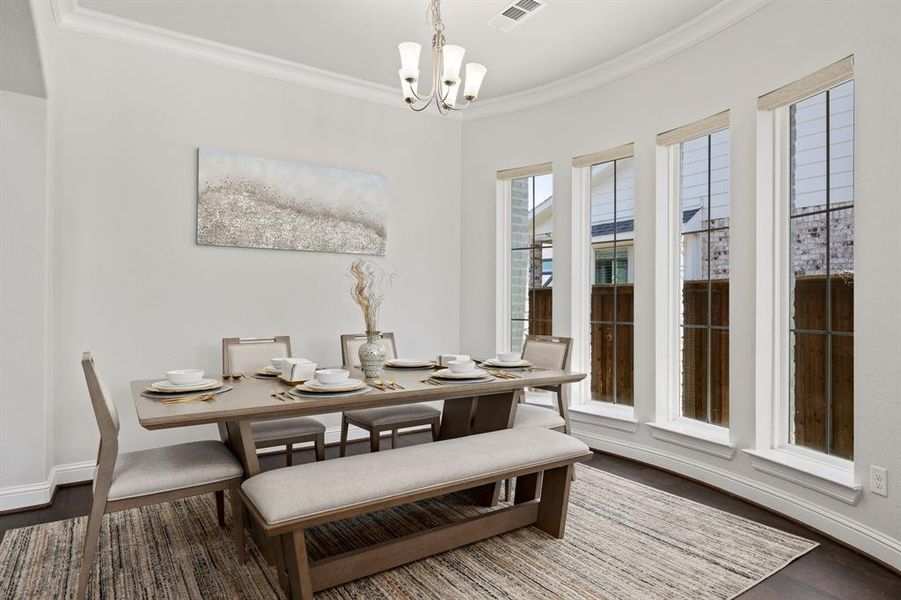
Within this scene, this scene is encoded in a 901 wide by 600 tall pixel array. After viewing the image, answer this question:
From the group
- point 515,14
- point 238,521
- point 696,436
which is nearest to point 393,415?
point 238,521

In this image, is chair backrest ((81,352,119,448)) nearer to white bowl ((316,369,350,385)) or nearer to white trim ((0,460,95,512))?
white bowl ((316,369,350,385))

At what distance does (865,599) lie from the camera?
212 cm

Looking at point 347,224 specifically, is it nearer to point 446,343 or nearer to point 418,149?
point 418,149

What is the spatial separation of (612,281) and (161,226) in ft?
10.8

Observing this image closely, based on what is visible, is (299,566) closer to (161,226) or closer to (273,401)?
(273,401)

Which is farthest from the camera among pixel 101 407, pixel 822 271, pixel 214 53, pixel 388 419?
pixel 214 53

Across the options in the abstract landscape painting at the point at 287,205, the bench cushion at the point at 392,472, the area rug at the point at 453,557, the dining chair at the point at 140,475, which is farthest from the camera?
the abstract landscape painting at the point at 287,205

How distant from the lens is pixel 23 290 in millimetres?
2982

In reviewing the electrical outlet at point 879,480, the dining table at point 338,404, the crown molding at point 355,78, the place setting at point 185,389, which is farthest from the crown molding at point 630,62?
the place setting at point 185,389

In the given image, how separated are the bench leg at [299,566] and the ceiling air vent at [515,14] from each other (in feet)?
9.96

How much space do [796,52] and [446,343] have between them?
3268mm

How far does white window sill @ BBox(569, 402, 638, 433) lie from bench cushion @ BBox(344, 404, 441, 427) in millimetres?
1366

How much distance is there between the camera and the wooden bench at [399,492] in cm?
191

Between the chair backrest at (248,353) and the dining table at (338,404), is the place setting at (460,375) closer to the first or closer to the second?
the dining table at (338,404)
